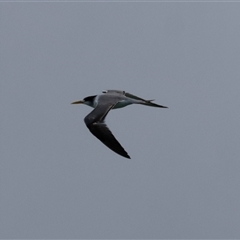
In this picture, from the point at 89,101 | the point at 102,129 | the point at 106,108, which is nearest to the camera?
the point at 102,129

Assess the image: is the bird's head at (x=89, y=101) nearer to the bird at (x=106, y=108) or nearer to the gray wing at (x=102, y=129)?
the bird at (x=106, y=108)

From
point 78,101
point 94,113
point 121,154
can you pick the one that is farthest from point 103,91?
point 121,154

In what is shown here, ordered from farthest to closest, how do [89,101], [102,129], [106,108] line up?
[89,101] < [106,108] < [102,129]

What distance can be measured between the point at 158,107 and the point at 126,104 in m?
1.88

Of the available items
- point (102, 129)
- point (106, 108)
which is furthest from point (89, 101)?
point (102, 129)

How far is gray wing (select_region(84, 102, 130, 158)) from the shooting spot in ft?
119

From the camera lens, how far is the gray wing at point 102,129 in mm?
36209

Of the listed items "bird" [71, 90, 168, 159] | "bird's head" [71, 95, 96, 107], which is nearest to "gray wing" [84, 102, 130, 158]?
"bird" [71, 90, 168, 159]

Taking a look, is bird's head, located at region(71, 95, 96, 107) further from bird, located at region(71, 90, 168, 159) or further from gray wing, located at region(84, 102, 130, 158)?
gray wing, located at region(84, 102, 130, 158)

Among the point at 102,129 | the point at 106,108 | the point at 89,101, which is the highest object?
the point at 89,101

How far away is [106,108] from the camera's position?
4025 centimetres

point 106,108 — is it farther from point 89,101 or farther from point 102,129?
point 89,101

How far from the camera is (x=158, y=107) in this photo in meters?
43.6

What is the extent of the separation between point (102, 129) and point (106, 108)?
2991 millimetres
